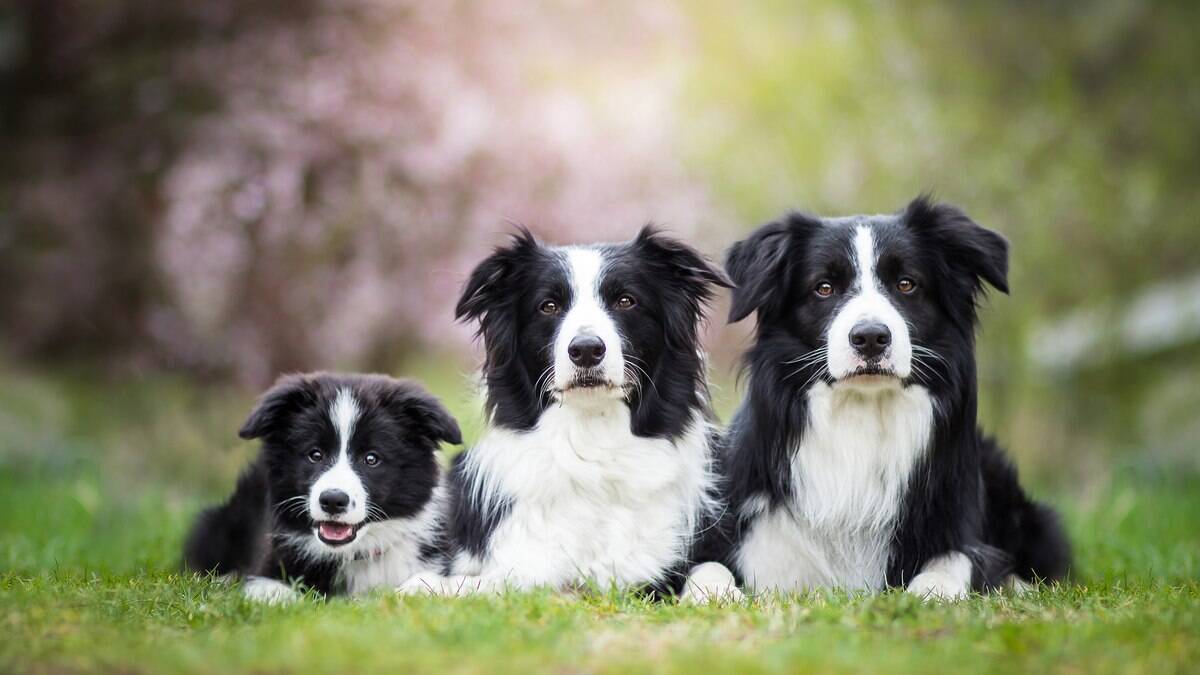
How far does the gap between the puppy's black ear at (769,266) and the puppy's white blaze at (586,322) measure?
57cm

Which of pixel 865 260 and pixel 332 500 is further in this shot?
pixel 332 500

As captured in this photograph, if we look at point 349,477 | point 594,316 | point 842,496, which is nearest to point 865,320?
point 842,496

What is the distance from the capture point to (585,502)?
4707 mm

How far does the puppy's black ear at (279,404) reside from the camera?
4.82 metres

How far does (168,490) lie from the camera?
30.0ft

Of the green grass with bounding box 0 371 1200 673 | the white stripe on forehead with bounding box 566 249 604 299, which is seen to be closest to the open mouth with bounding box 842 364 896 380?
the green grass with bounding box 0 371 1200 673

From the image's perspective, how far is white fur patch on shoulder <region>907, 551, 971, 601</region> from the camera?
4340 mm

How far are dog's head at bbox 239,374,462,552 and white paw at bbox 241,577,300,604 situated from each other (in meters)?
0.23

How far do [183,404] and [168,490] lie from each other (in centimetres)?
143

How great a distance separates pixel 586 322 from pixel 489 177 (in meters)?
6.15

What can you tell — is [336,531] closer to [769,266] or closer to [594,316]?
[594,316]

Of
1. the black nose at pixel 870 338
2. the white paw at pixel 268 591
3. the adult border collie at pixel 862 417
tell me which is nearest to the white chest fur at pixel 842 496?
the adult border collie at pixel 862 417

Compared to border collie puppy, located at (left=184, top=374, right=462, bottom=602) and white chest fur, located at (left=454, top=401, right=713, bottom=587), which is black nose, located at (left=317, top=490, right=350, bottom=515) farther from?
white chest fur, located at (left=454, top=401, right=713, bottom=587)

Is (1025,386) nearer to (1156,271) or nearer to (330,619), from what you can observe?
(1156,271)
